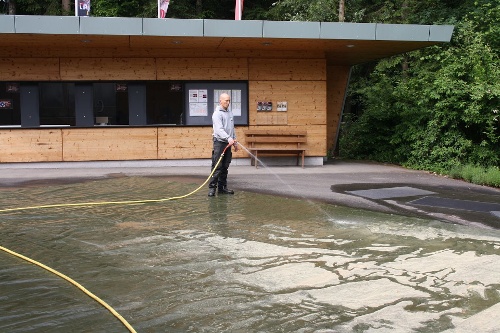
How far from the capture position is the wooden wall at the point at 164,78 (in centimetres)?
1669

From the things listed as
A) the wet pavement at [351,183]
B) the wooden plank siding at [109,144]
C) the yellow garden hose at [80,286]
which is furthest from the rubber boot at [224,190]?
the wooden plank siding at [109,144]

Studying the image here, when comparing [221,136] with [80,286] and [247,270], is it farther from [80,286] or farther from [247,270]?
[80,286]

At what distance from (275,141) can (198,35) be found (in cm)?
413

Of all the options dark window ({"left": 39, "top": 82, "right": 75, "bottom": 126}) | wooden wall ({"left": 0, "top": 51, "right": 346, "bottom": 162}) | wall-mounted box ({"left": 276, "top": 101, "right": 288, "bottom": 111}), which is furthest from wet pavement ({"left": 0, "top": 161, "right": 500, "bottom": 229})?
wall-mounted box ({"left": 276, "top": 101, "right": 288, "bottom": 111})

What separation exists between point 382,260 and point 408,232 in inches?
67.7

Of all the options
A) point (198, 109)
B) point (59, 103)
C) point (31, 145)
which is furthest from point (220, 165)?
point (31, 145)

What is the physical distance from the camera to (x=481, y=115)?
1623 cm

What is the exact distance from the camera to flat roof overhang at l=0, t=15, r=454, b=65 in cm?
1425

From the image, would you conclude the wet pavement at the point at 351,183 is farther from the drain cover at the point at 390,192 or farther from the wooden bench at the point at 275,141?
the wooden bench at the point at 275,141

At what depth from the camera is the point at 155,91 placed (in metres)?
17.3

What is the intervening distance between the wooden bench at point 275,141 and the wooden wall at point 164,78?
0.31 metres

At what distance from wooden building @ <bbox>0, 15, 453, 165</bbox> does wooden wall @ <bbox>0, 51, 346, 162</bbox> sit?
28 mm

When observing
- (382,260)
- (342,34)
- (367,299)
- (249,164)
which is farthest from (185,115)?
(367,299)

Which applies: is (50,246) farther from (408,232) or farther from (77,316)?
(408,232)
